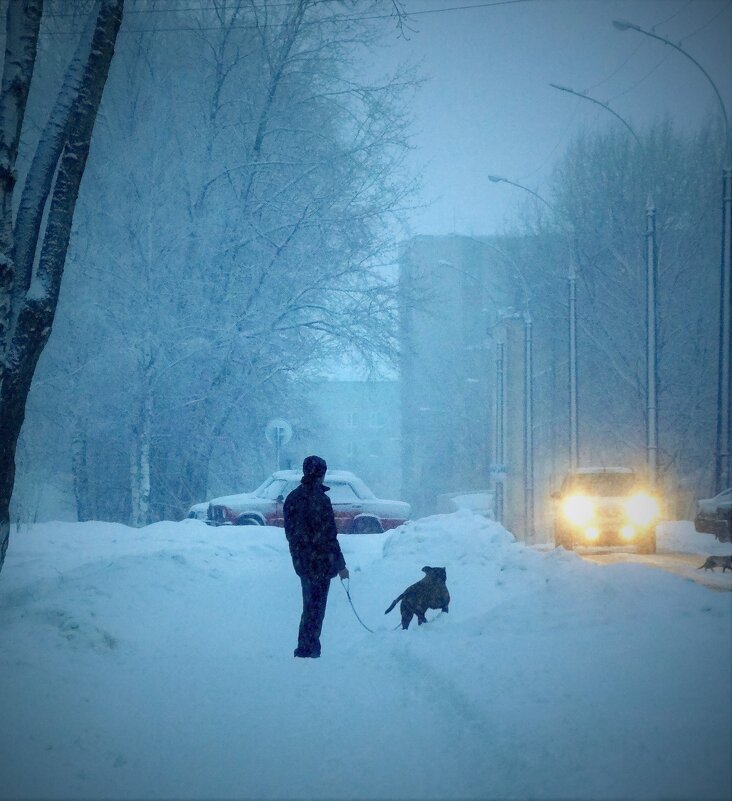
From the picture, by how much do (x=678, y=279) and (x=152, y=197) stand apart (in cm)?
1677

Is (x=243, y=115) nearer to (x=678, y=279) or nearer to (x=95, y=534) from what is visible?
(x=95, y=534)

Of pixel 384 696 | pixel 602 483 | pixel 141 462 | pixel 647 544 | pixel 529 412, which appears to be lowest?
pixel 647 544

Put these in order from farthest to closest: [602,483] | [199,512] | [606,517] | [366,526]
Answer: [199,512] < [366,526] < [602,483] < [606,517]

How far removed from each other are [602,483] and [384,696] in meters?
11.5

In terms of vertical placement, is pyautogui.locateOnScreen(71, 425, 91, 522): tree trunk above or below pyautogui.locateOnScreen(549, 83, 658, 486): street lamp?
below

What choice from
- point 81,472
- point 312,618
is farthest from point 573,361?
point 312,618

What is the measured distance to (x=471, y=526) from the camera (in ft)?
42.7

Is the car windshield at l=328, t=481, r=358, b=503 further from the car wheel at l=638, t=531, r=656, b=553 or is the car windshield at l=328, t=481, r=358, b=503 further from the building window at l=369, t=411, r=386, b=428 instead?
the building window at l=369, t=411, r=386, b=428

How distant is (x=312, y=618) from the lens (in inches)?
275

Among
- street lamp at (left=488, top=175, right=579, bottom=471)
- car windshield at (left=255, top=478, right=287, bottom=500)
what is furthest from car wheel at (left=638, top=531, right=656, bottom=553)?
car windshield at (left=255, top=478, right=287, bottom=500)

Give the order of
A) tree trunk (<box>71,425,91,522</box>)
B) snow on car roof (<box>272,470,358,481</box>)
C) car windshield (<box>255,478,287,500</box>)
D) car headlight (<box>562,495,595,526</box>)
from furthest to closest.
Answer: tree trunk (<box>71,425,91,522</box>)
car windshield (<box>255,478,287,500</box>)
snow on car roof (<box>272,470,358,481</box>)
car headlight (<box>562,495,595,526</box>)

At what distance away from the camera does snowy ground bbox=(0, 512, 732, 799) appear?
409 cm

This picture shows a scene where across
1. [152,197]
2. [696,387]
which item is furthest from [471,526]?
[696,387]

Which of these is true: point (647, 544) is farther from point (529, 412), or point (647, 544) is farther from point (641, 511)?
point (529, 412)
